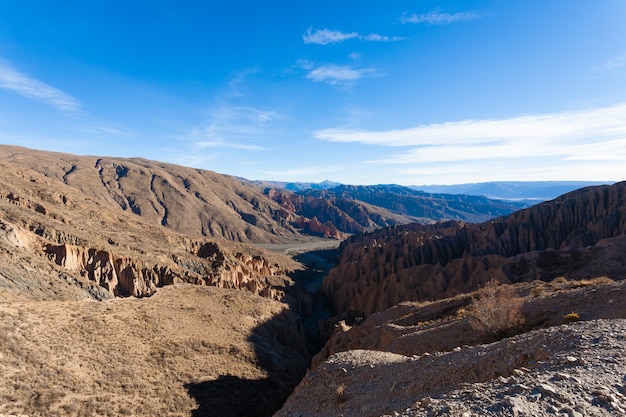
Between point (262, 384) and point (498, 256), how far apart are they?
32.7 m

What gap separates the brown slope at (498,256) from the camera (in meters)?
36.6

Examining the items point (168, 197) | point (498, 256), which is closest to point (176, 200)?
point (168, 197)

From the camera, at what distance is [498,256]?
42938mm

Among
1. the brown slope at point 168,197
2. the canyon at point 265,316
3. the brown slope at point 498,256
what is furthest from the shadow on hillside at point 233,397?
the brown slope at point 168,197

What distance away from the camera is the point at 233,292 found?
40031 mm

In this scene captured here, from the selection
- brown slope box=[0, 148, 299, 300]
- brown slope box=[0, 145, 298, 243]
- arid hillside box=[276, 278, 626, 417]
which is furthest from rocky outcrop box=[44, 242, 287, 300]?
brown slope box=[0, 145, 298, 243]

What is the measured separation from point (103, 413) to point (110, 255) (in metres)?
25.1

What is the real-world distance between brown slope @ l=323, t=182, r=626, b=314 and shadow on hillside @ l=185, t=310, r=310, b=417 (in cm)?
1692

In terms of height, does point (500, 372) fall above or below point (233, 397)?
above

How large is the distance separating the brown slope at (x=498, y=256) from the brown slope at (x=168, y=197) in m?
84.0

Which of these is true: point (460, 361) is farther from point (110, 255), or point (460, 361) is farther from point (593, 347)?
point (110, 255)

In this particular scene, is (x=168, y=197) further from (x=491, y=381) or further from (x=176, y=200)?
(x=491, y=381)

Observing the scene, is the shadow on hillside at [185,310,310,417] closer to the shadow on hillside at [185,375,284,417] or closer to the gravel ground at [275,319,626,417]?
the shadow on hillside at [185,375,284,417]

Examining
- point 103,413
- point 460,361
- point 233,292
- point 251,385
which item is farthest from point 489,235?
point 103,413
